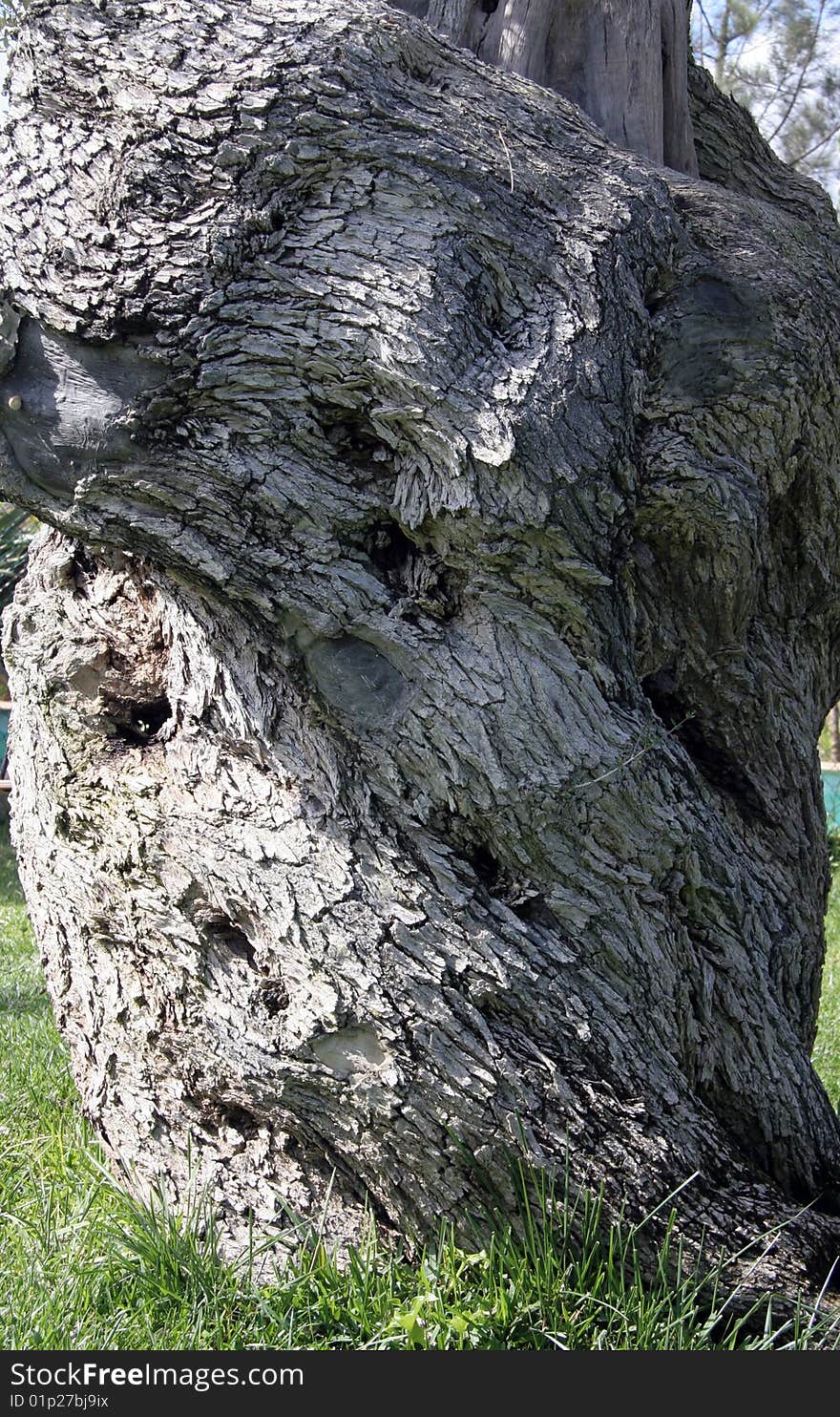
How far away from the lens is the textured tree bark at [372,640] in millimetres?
2578

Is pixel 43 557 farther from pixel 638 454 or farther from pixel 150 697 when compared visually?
pixel 638 454

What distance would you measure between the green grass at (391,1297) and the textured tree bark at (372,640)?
→ 4.2 inches

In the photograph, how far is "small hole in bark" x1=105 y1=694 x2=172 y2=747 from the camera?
3051 mm

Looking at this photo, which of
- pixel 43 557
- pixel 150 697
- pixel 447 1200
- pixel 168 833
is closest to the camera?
pixel 447 1200

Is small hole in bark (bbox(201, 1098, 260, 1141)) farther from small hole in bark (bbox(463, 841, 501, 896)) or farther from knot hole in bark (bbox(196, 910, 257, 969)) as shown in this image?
small hole in bark (bbox(463, 841, 501, 896))

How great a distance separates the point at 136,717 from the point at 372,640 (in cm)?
79

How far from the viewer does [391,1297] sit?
2475mm

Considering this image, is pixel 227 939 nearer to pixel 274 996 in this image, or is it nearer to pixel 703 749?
pixel 274 996

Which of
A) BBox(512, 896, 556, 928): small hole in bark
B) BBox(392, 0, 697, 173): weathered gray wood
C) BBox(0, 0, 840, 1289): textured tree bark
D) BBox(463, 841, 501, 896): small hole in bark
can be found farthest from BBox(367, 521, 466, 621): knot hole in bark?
BBox(392, 0, 697, 173): weathered gray wood

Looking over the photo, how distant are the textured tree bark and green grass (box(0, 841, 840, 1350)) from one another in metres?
0.11

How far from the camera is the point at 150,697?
303cm

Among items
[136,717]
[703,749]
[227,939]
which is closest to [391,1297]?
[227,939]

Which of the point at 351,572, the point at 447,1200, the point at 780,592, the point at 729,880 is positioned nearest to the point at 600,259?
the point at 351,572

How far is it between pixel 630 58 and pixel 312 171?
145 centimetres
